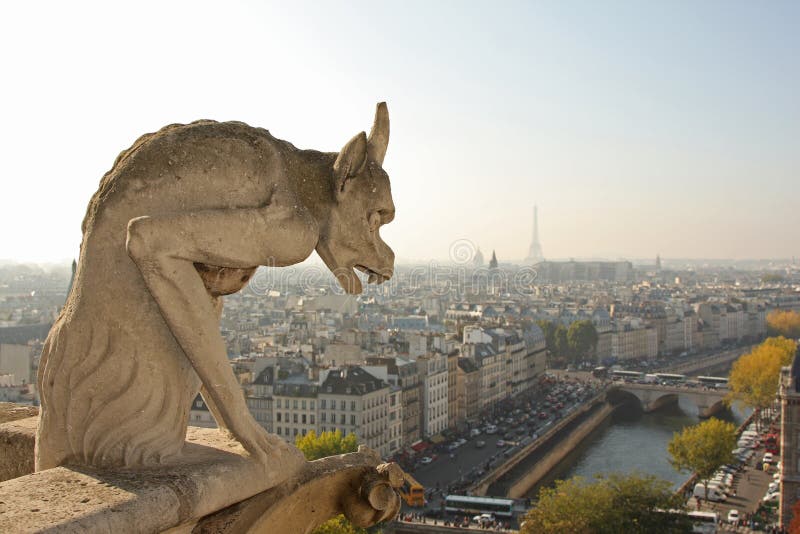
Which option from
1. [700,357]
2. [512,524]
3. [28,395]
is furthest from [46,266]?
[512,524]

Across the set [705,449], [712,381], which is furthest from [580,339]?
[705,449]

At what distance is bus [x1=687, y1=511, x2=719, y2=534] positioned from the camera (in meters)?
21.4

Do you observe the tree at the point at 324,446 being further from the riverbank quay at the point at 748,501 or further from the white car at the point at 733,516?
the white car at the point at 733,516

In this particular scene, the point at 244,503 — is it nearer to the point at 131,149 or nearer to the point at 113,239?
the point at 113,239

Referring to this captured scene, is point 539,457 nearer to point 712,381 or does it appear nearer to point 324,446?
point 324,446

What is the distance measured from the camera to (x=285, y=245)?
8.00 ft

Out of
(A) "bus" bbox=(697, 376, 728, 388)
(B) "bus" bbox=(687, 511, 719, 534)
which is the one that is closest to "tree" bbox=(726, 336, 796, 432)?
(A) "bus" bbox=(697, 376, 728, 388)

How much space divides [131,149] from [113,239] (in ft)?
0.92

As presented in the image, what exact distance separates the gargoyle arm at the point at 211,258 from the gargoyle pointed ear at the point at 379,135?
1.02ft

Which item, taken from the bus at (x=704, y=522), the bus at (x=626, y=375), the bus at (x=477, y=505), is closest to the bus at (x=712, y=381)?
the bus at (x=626, y=375)

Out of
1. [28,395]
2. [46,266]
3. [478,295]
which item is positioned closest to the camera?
[28,395]

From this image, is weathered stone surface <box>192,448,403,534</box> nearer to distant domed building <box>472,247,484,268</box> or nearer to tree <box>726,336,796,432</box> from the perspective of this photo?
tree <box>726,336,796,432</box>

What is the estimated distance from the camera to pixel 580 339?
56938 millimetres

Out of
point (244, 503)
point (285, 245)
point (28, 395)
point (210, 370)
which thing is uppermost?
point (285, 245)
